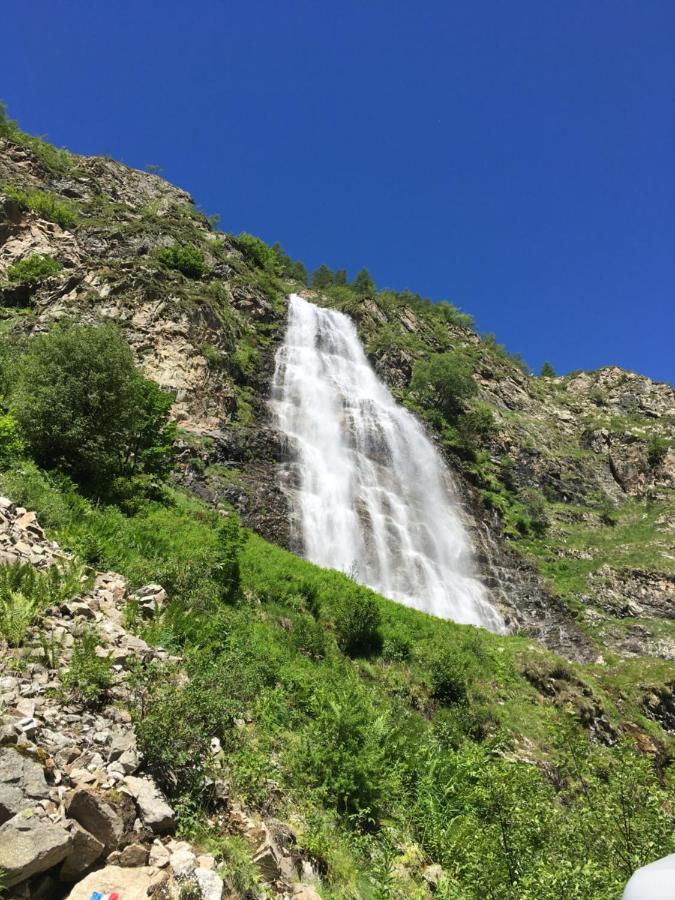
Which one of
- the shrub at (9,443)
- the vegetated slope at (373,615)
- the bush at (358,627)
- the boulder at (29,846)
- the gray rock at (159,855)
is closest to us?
the boulder at (29,846)

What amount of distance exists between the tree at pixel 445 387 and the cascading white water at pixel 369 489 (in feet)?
12.4

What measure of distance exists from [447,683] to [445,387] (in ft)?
103

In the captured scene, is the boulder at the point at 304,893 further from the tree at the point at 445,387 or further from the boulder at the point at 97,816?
the tree at the point at 445,387

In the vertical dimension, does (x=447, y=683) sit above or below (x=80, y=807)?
→ below

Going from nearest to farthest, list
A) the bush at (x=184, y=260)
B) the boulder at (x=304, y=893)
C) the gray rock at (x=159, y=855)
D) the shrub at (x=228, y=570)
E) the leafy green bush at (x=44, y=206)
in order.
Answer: the gray rock at (x=159, y=855) < the boulder at (x=304, y=893) < the shrub at (x=228, y=570) < the leafy green bush at (x=44, y=206) < the bush at (x=184, y=260)

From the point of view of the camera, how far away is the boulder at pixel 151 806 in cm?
386

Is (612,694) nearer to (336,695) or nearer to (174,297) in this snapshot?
(336,695)

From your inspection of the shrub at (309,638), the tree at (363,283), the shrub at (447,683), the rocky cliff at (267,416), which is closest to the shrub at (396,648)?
the shrub at (447,683)

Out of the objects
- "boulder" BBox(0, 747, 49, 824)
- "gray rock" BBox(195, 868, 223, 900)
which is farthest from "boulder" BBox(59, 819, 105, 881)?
"gray rock" BBox(195, 868, 223, 900)

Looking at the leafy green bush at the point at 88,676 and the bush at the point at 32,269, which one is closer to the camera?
the leafy green bush at the point at 88,676

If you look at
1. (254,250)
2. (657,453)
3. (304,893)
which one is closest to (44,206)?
(254,250)

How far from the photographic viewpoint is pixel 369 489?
27.2 metres

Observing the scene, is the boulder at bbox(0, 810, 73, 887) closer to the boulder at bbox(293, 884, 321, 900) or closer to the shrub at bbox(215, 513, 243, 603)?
the boulder at bbox(293, 884, 321, 900)

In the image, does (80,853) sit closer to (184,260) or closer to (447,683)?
(447,683)
